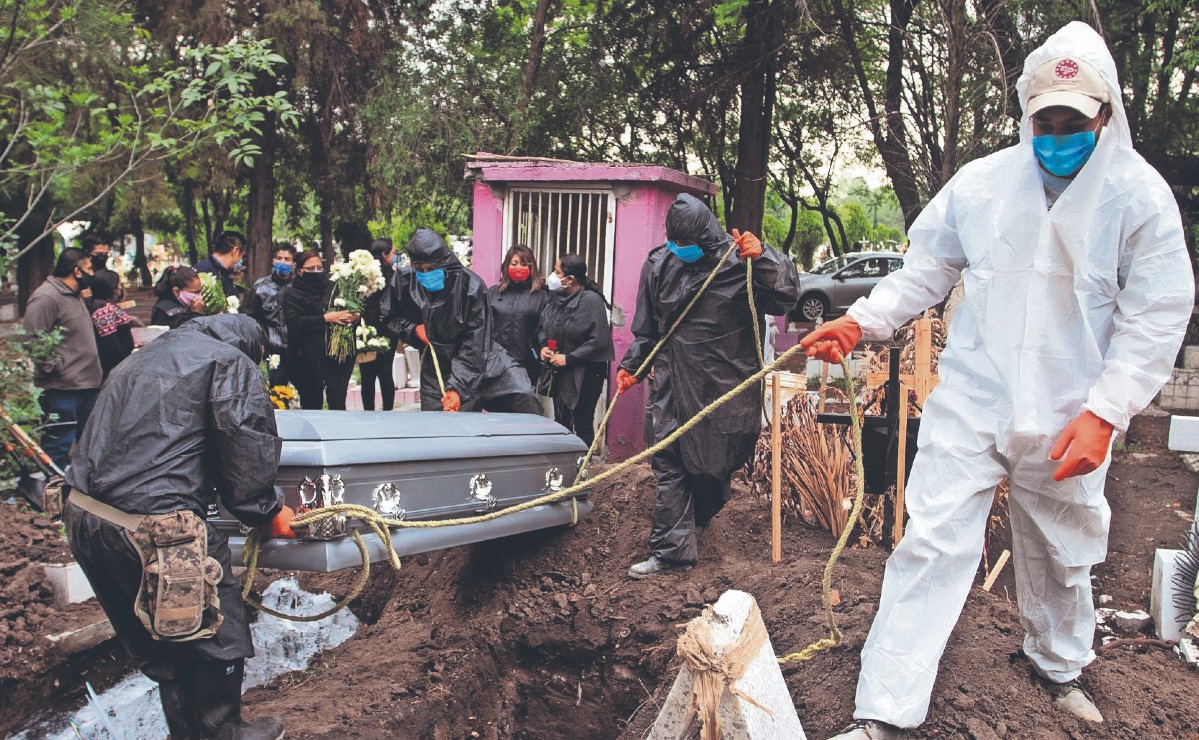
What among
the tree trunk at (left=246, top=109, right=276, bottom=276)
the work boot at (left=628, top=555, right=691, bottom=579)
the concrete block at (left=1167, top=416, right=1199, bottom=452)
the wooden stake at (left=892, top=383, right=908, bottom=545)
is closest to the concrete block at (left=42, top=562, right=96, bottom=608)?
the work boot at (left=628, top=555, right=691, bottom=579)

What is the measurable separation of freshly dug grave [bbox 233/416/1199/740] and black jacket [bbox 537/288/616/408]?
1287 mm

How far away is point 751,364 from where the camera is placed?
446 centimetres

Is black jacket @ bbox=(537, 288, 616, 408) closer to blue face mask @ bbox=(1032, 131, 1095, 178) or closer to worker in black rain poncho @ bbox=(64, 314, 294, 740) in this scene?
worker in black rain poncho @ bbox=(64, 314, 294, 740)

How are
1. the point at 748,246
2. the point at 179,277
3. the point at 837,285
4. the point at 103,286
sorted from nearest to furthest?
the point at 748,246 < the point at 179,277 < the point at 103,286 < the point at 837,285

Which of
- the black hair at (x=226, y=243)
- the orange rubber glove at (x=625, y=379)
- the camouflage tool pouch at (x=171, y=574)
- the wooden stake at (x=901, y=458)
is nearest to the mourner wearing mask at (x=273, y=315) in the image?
the black hair at (x=226, y=243)

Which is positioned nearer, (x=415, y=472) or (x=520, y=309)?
(x=415, y=472)

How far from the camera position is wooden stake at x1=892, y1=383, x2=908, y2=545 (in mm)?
3920

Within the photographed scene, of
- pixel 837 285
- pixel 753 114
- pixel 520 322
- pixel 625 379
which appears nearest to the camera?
pixel 625 379

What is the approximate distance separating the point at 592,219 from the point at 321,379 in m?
2.35

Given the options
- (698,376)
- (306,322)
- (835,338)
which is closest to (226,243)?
(306,322)

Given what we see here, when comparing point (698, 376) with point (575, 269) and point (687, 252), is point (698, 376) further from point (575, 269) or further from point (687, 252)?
point (575, 269)

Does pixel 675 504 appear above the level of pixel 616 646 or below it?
above

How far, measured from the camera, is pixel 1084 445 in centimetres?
236

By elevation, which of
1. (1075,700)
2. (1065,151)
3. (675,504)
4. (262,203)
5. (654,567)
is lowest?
(654,567)
